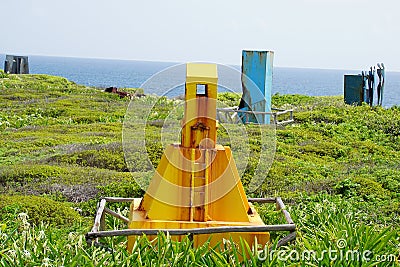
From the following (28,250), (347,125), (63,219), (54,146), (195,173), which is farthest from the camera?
(347,125)

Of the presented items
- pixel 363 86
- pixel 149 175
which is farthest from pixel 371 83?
pixel 149 175

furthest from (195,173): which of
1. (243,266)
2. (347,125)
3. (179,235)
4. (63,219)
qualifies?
(347,125)

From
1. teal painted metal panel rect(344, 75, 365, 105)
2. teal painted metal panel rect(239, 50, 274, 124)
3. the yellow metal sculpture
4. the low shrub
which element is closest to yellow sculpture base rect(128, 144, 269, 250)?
the yellow metal sculpture

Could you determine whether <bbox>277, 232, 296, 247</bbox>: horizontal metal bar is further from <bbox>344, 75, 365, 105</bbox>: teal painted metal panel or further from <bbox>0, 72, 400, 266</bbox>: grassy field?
<bbox>344, 75, 365, 105</bbox>: teal painted metal panel

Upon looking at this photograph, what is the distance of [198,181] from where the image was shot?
4.32 meters

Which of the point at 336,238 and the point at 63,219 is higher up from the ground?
the point at 336,238

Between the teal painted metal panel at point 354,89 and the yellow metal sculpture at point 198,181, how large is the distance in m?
18.3

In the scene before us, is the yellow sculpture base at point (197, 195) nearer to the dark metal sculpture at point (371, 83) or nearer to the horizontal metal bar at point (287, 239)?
the horizontal metal bar at point (287, 239)

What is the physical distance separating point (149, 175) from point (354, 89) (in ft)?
53.3

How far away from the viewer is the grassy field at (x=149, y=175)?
3.83 m

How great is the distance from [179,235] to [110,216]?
4.53ft

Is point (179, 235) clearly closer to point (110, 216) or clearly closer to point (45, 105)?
point (110, 216)

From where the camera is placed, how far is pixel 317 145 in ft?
46.7

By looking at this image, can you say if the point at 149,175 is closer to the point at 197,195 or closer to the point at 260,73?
the point at 197,195
